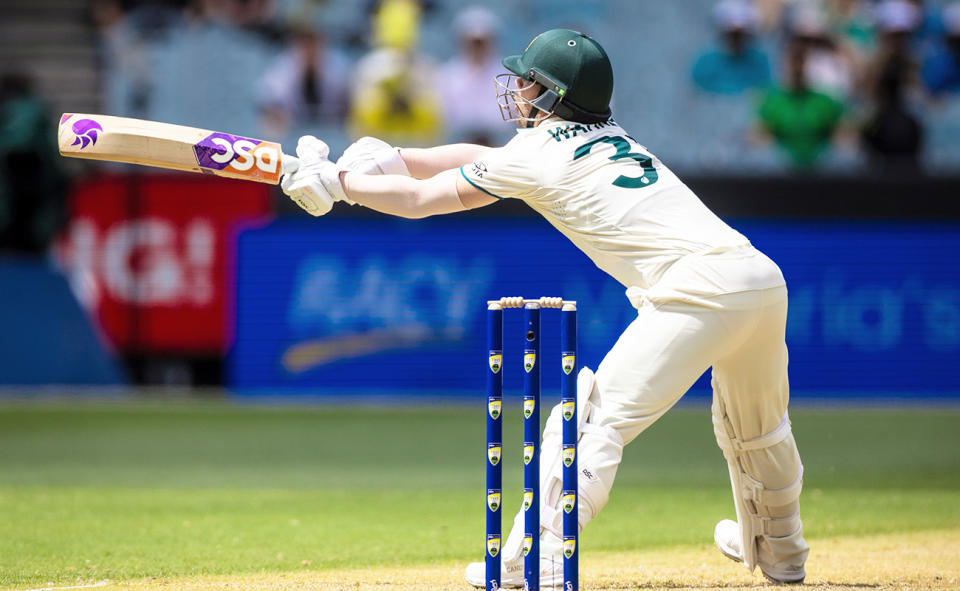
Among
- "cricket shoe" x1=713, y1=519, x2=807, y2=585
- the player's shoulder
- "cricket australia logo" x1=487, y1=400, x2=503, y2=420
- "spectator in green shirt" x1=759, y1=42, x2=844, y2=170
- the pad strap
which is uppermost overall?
"spectator in green shirt" x1=759, y1=42, x2=844, y2=170

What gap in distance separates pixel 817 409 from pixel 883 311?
1.04 metres

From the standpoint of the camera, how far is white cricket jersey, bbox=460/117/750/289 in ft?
13.3

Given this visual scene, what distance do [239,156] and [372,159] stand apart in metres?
0.44

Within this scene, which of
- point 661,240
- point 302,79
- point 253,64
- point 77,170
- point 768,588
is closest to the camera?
point 661,240

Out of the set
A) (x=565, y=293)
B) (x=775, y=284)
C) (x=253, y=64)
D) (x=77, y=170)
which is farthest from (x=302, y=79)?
(x=775, y=284)

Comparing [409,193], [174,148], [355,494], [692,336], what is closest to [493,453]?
[692,336]

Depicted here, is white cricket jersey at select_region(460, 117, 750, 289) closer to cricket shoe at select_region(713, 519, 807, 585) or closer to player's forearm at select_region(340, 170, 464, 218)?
player's forearm at select_region(340, 170, 464, 218)

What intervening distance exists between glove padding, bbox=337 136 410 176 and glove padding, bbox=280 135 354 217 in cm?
6

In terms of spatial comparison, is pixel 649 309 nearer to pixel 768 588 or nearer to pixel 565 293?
pixel 768 588

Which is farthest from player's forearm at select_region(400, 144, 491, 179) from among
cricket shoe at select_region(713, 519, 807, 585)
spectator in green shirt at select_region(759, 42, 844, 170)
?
spectator in green shirt at select_region(759, 42, 844, 170)

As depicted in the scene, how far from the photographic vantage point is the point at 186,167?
4.40 m

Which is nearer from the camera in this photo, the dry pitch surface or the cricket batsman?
the cricket batsman

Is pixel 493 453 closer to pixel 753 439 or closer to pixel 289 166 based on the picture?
pixel 753 439

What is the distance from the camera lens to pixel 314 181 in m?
4.19
